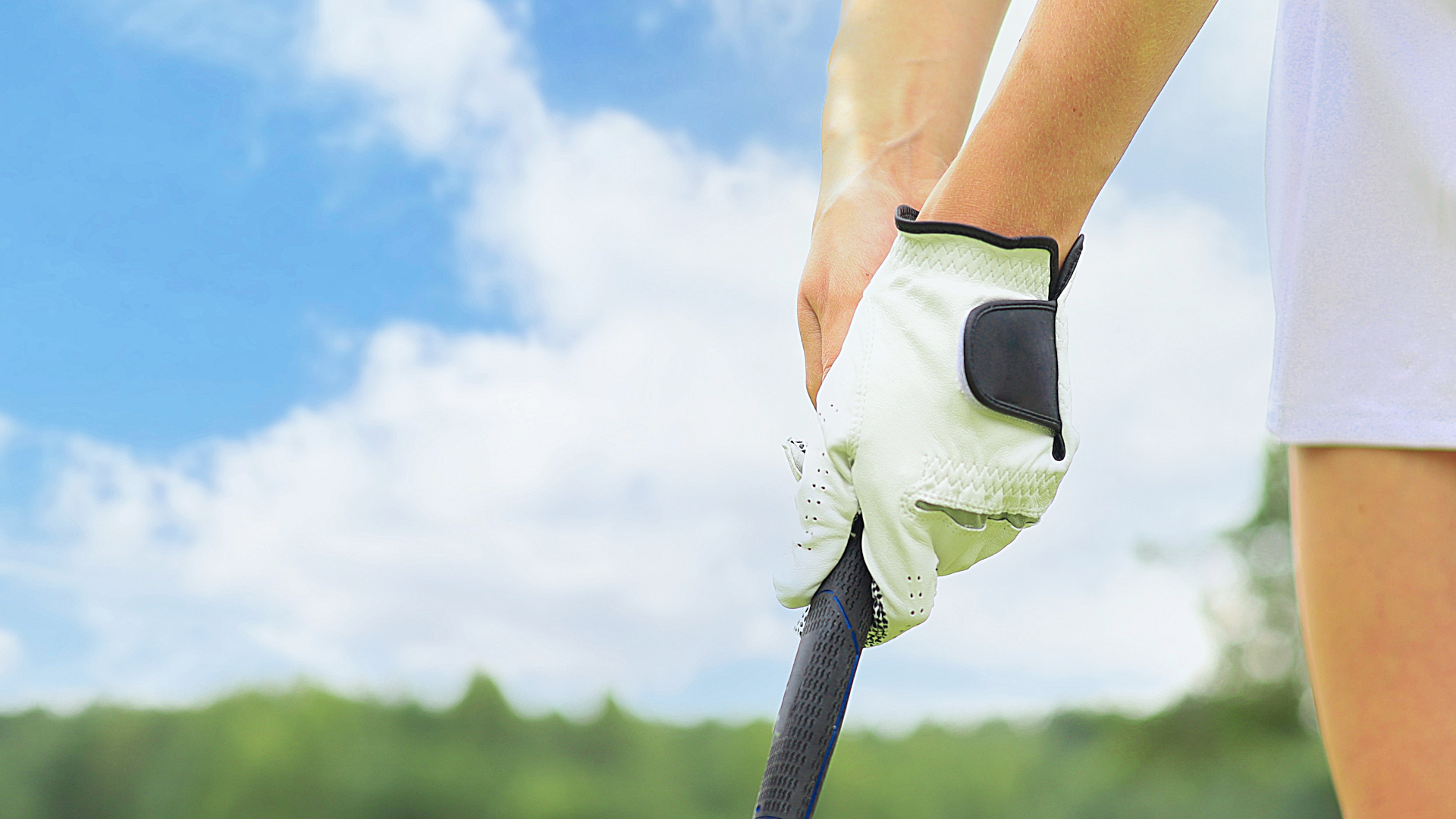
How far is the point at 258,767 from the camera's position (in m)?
11.8

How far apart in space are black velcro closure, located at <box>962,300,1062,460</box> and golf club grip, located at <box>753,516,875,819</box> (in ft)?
0.72

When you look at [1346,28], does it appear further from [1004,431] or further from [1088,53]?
[1004,431]

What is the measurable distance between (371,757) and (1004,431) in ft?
40.0

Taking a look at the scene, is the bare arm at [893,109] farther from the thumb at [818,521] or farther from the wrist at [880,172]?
the thumb at [818,521]

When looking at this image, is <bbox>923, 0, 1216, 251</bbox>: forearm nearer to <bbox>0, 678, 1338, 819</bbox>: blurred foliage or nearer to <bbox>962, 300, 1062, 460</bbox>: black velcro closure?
<bbox>962, 300, 1062, 460</bbox>: black velcro closure

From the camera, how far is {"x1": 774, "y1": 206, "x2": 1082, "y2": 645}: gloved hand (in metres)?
1.14

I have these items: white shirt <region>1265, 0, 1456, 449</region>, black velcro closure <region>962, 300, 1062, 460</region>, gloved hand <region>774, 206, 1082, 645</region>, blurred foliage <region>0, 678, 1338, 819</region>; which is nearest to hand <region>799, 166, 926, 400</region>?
gloved hand <region>774, 206, 1082, 645</region>

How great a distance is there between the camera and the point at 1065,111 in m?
1.04

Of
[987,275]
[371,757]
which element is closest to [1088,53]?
[987,275]

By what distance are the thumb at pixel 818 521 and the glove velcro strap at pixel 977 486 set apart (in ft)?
0.29

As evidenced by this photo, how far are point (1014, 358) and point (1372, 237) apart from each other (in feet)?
1.16

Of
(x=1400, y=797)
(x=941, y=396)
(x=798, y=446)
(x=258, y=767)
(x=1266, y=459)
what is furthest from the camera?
(x=1266, y=459)

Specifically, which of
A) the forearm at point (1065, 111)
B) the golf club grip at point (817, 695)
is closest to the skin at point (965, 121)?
the forearm at point (1065, 111)

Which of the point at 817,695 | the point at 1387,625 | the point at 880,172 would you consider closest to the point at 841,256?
the point at 880,172
